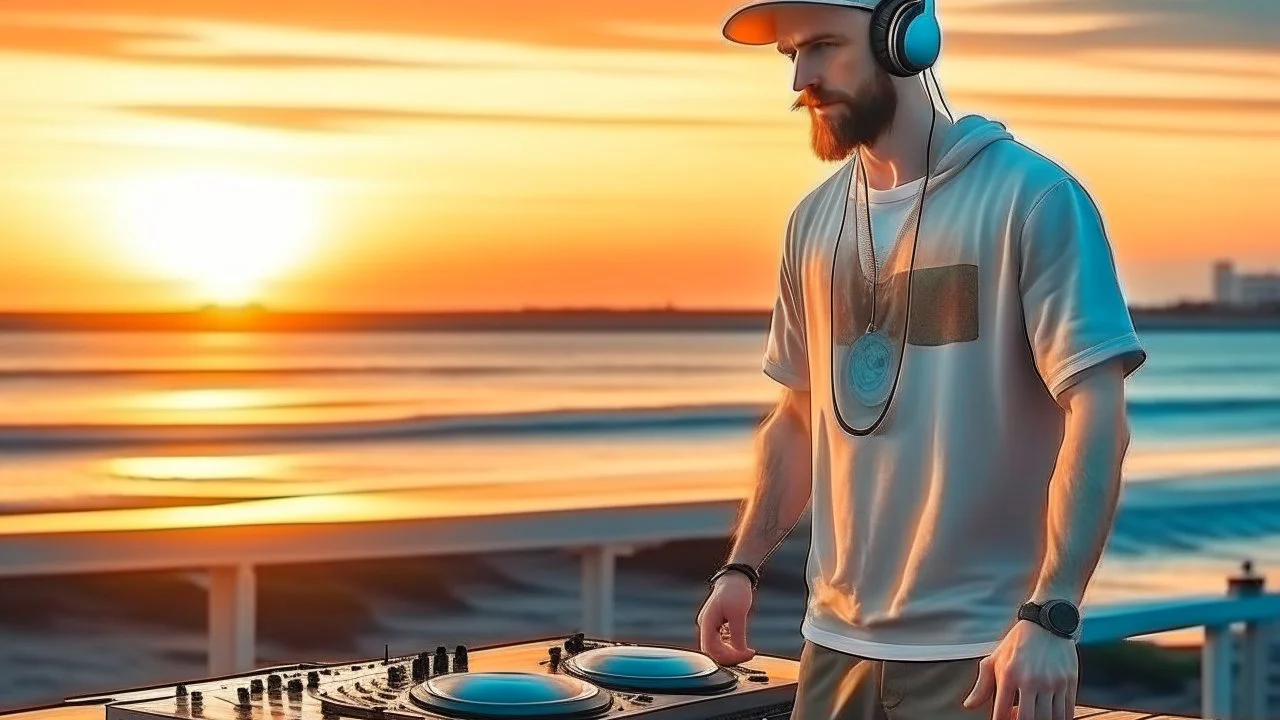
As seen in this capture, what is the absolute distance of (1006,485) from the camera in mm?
2162

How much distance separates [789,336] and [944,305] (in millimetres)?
356

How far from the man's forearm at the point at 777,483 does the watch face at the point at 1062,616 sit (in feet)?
2.08

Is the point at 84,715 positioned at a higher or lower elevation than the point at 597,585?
lower

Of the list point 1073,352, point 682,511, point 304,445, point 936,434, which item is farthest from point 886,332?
point 304,445

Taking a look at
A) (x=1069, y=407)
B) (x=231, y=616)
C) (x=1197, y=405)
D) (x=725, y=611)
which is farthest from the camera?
(x=1197, y=405)

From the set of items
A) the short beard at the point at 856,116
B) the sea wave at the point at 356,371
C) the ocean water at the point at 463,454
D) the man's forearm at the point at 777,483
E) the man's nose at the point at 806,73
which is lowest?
the man's forearm at the point at 777,483

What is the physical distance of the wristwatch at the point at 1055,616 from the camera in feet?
6.22

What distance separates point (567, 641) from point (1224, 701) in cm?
175

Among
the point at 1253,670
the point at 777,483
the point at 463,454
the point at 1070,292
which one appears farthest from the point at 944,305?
the point at 463,454

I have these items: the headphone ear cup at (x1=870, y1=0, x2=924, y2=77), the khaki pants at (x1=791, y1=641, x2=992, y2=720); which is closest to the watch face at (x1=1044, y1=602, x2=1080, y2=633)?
the khaki pants at (x1=791, y1=641, x2=992, y2=720)

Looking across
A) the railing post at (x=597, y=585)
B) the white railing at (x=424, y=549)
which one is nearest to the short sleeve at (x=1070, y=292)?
the white railing at (x=424, y=549)

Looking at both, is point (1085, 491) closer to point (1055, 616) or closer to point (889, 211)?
point (1055, 616)

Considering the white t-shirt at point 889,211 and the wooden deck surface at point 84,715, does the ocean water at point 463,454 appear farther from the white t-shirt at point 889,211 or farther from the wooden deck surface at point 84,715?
the white t-shirt at point 889,211

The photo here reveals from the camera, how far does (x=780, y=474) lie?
2.52m
